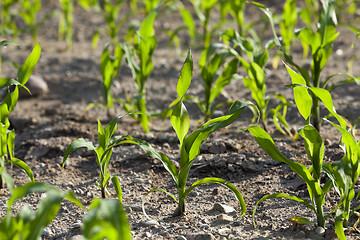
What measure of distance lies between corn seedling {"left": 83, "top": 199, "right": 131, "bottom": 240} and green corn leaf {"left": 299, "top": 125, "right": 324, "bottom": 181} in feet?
3.20

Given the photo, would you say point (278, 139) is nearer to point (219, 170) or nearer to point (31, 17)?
point (219, 170)

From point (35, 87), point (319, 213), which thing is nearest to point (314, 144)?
point (319, 213)

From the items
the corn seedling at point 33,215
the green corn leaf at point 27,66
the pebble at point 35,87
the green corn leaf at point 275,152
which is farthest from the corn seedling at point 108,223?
the pebble at point 35,87

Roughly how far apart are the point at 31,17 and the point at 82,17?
4.34 ft

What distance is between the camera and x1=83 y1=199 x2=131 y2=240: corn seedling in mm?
1614

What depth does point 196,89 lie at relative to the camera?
4582mm

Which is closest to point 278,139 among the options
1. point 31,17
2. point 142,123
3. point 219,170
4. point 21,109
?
point 219,170

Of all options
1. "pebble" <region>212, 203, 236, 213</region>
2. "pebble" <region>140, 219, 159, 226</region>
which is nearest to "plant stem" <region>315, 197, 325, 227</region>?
"pebble" <region>212, 203, 236, 213</region>

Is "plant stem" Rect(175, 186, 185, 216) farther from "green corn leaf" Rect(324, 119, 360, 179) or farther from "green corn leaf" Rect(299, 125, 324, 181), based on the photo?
"green corn leaf" Rect(324, 119, 360, 179)

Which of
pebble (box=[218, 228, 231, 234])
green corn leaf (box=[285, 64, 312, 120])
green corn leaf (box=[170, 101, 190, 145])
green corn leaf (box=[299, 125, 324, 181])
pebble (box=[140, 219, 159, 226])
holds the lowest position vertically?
pebble (box=[218, 228, 231, 234])

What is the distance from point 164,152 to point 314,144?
1279 mm

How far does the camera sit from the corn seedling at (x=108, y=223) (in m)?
1.61

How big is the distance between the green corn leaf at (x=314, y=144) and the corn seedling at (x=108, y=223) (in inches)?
38.4

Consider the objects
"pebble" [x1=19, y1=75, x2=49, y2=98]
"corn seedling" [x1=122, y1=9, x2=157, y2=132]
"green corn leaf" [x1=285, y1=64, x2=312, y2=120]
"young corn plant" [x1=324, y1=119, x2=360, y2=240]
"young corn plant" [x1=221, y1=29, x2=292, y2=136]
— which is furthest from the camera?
"pebble" [x1=19, y1=75, x2=49, y2=98]
